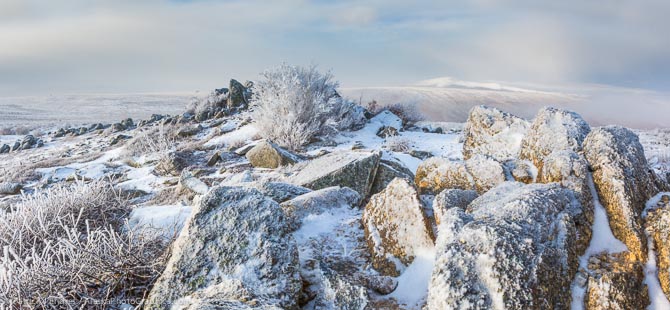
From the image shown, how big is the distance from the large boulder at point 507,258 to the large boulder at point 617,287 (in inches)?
4.2

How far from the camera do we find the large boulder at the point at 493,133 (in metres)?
4.30

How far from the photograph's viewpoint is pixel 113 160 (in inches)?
547

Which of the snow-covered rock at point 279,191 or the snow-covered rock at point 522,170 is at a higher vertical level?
the snow-covered rock at point 522,170

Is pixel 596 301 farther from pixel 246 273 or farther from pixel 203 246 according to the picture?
pixel 203 246

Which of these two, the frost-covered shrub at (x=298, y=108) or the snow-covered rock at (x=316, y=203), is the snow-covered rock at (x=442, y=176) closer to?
the snow-covered rock at (x=316, y=203)

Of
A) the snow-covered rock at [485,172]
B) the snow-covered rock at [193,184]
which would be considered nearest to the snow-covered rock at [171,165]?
the snow-covered rock at [193,184]

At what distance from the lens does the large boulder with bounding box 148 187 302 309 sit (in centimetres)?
234

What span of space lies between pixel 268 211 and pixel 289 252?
0.32m

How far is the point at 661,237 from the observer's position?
227 cm

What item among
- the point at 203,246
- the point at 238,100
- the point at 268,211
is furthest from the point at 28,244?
the point at 238,100

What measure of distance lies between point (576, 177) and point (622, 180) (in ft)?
0.81

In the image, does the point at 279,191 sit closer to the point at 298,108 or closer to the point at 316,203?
the point at 316,203

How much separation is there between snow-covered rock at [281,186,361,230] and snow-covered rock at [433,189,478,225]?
1.07 metres

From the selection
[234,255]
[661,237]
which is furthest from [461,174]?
[234,255]
